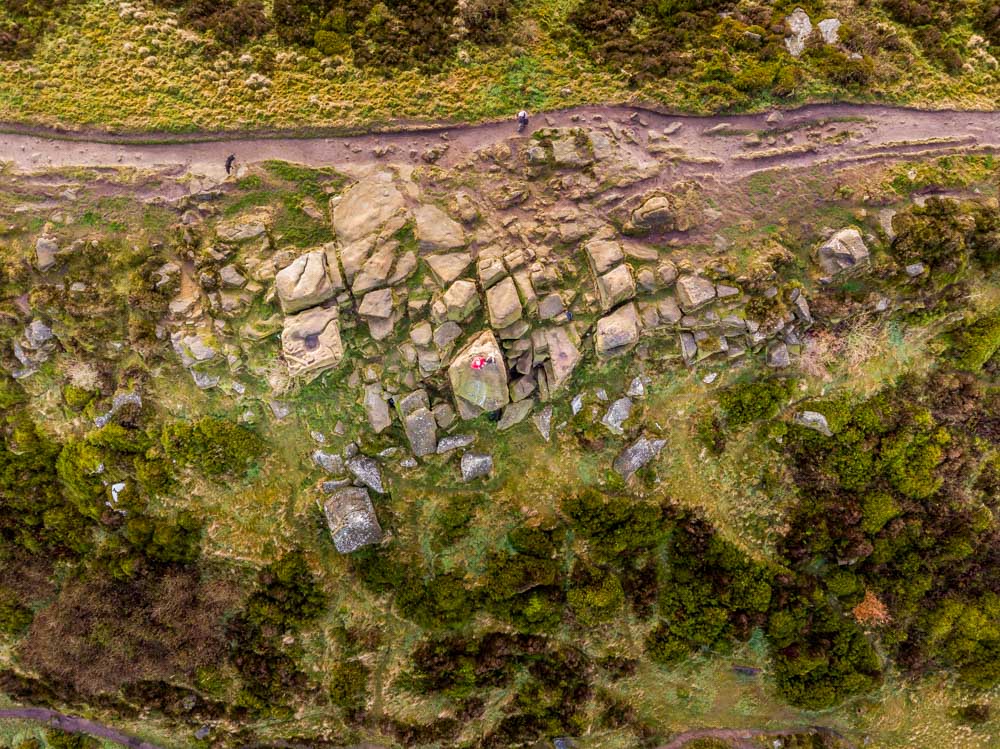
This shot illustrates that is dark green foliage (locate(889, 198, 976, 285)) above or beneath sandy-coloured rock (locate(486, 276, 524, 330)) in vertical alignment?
above

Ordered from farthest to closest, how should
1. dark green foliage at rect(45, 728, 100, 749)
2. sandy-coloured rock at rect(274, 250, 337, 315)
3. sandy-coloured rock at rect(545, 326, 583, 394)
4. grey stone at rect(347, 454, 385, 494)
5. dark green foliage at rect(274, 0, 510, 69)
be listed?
dark green foliage at rect(45, 728, 100, 749), dark green foliage at rect(274, 0, 510, 69), grey stone at rect(347, 454, 385, 494), sandy-coloured rock at rect(545, 326, 583, 394), sandy-coloured rock at rect(274, 250, 337, 315)

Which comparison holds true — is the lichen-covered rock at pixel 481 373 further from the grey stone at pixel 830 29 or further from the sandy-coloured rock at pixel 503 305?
the grey stone at pixel 830 29

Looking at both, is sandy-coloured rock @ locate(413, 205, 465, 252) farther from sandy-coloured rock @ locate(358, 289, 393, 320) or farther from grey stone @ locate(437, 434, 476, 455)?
grey stone @ locate(437, 434, 476, 455)

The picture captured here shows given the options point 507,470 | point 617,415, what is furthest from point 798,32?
point 507,470

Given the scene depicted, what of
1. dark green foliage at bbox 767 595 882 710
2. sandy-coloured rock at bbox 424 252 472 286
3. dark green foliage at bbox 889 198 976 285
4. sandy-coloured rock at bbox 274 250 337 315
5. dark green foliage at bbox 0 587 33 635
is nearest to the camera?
sandy-coloured rock at bbox 274 250 337 315

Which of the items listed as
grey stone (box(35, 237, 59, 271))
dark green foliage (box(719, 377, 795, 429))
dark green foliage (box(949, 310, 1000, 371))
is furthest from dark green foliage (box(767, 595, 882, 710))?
grey stone (box(35, 237, 59, 271))

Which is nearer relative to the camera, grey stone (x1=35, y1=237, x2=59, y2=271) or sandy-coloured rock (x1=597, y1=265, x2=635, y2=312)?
sandy-coloured rock (x1=597, y1=265, x2=635, y2=312)

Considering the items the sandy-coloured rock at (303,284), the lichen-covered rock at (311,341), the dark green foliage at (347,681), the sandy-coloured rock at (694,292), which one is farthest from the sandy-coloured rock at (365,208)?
the dark green foliage at (347,681)
